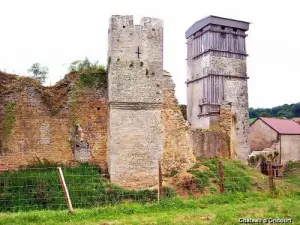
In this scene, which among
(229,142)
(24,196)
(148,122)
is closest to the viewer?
(24,196)

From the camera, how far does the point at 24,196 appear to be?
11539 mm

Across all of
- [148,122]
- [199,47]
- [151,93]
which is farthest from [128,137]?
[199,47]

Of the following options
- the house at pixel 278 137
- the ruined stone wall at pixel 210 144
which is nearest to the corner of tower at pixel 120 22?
the ruined stone wall at pixel 210 144

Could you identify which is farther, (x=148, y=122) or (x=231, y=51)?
(x=231, y=51)

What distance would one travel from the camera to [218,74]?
33.4 m

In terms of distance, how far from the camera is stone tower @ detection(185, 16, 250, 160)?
32.7 metres

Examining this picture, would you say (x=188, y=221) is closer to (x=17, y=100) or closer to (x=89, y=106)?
(x=89, y=106)

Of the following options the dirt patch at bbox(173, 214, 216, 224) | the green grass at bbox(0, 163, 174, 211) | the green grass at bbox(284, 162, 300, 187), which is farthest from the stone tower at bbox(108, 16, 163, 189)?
the green grass at bbox(284, 162, 300, 187)

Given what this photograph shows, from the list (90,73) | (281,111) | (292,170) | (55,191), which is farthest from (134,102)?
(281,111)

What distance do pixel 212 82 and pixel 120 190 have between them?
2186cm

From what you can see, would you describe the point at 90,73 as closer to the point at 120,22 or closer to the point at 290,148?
the point at 120,22

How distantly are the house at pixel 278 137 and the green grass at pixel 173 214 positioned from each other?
68.5ft

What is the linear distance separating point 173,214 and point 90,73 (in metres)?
6.85

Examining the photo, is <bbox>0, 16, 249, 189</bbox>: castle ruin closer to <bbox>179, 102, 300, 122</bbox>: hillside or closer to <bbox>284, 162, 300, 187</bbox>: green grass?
<bbox>284, 162, 300, 187</bbox>: green grass
